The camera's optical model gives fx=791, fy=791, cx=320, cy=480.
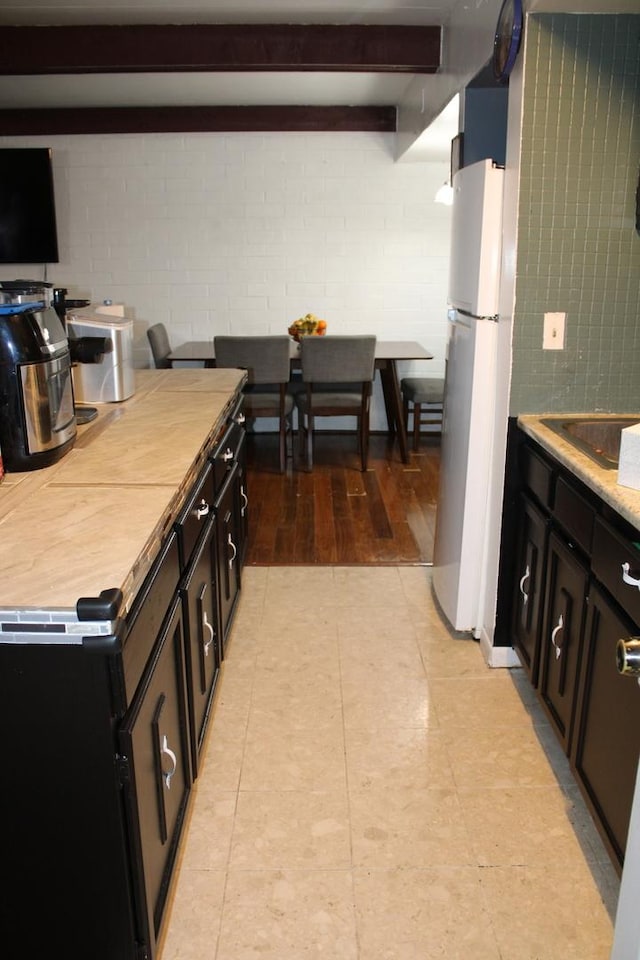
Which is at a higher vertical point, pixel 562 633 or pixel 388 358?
pixel 388 358

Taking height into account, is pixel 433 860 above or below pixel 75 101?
below

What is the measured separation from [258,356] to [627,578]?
3.58 m

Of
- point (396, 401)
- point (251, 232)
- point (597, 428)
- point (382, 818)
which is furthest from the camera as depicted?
point (251, 232)

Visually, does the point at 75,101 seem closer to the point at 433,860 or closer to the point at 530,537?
the point at 530,537

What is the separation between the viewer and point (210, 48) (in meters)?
3.53

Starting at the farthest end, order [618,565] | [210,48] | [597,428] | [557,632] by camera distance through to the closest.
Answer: [210,48]
[597,428]
[557,632]
[618,565]

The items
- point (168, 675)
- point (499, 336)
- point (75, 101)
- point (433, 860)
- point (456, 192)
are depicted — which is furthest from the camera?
point (75, 101)

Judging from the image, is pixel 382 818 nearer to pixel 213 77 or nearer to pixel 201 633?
pixel 201 633

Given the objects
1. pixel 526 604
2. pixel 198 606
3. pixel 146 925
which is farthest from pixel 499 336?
pixel 146 925

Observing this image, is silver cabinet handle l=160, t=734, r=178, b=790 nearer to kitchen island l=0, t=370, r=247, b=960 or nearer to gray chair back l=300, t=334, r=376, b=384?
kitchen island l=0, t=370, r=247, b=960

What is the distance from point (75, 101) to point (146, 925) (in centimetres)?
515

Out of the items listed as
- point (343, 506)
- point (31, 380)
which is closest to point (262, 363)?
point (343, 506)

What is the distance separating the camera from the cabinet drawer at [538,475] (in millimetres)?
2205

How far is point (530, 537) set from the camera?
2408 mm
